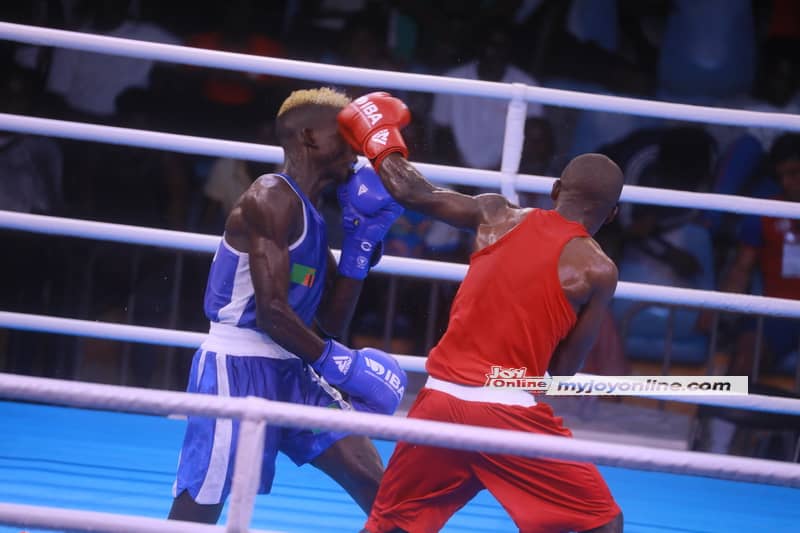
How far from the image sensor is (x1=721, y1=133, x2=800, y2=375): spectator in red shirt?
4449mm

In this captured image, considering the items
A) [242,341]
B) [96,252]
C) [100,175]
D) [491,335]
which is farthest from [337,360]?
[100,175]

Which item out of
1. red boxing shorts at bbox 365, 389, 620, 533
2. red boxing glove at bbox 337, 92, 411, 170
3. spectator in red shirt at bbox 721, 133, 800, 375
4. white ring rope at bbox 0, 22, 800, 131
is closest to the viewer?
red boxing shorts at bbox 365, 389, 620, 533

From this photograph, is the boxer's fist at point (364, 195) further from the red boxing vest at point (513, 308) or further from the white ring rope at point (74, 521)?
the white ring rope at point (74, 521)

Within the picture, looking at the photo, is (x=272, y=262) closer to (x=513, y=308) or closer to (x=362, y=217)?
(x=362, y=217)

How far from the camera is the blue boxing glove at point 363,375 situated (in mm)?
2354

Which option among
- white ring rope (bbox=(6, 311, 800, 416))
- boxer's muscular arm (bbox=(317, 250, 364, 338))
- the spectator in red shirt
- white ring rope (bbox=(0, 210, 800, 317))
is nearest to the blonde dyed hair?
boxer's muscular arm (bbox=(317, 250, 364, 338))

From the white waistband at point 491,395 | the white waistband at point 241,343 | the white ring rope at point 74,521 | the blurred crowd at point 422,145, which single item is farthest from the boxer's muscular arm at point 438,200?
the blurred crowd at point 422,145

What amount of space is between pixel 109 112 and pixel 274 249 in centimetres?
344

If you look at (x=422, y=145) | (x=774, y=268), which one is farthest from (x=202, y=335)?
(x=774, y=268)

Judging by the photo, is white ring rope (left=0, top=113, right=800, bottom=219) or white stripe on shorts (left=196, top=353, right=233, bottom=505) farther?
white ring rope (left=0, top=113, right=800, bottom=219)

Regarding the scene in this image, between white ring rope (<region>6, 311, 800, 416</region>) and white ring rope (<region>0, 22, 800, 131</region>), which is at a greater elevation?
white ring rope (<region>0, 22, 800, 131</region>)

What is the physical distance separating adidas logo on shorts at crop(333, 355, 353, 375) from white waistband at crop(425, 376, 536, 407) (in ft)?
0.96

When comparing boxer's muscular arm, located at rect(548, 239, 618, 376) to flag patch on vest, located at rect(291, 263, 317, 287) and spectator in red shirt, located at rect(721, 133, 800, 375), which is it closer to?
flag patch on vest, located at rect(291, 263, 317, 287)

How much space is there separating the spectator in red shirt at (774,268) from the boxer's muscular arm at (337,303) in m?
2.56
